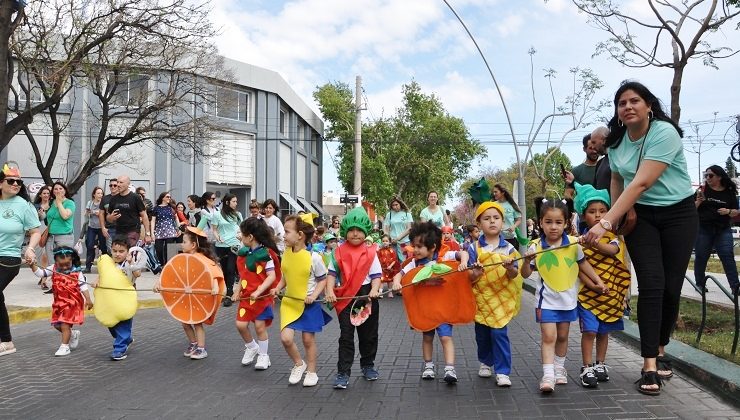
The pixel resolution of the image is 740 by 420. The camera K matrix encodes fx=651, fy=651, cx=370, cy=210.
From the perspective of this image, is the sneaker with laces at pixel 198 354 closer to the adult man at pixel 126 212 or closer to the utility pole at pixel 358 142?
the adult man at pixel 126 212

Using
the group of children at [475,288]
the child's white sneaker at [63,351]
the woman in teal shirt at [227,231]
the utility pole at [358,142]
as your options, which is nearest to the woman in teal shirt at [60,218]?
the woman in teal shirt at [227,231]

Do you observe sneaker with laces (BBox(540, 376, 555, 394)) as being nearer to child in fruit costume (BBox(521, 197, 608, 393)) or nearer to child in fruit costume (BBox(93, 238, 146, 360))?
child in fruit costume (BBox(521, 197, 608, 393))

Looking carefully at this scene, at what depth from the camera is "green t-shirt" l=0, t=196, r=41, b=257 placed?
6609mm

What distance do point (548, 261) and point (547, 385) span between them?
915 millimetres

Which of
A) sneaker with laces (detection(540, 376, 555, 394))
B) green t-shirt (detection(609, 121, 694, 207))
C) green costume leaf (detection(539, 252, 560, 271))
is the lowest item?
sneaker with laces (detection(540, 376, 555, 394))

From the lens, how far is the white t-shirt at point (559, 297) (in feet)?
16.0

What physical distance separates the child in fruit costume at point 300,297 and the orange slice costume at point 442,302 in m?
0.79

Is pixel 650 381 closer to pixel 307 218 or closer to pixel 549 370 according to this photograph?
pixel 549 370

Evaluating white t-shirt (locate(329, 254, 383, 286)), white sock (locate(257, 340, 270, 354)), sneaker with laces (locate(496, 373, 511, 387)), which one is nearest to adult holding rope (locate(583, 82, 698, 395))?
sneaker with laces (locate(496, 373, 511, 387))

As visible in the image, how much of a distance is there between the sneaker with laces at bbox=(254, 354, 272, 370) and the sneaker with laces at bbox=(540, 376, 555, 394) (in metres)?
2.58

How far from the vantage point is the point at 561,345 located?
4973 millimetres

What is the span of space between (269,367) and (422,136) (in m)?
43.9

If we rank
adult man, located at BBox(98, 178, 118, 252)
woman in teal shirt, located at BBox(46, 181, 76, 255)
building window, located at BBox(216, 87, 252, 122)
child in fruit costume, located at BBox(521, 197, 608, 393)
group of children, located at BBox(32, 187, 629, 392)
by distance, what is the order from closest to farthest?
1. child in fruit costume, located at BBox(521, 197, 608, 393)
2. group of children, located at BBox(32, 187, 629, 392)
3. woman in teal shirt, located at BBox(46, 181, 76, 255)
4. adult man, located at BBox(98, 178, 118, 252)
5. building window, located at BBox(216, 87, 252, 122)

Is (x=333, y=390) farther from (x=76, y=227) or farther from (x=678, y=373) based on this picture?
(x=76, y=227)
